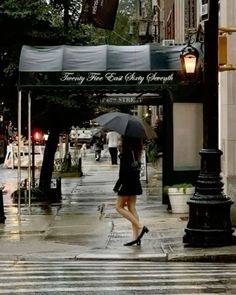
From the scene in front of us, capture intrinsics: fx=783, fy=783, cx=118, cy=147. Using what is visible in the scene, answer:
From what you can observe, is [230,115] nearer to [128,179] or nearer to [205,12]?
[205,12]

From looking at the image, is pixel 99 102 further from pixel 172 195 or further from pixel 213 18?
pixel 213 18

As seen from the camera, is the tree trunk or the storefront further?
the tree trunk

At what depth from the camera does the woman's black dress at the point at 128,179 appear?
40.4ft

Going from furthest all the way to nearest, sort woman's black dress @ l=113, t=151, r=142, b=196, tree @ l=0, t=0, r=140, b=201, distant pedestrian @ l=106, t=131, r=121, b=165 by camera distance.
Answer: distant pedestrian @ l=106, t=131, r=121, b=165, tree @ l=0, t=0, r=140, b=201, woman's black dress @ l=113, t=151, r=142, b=196

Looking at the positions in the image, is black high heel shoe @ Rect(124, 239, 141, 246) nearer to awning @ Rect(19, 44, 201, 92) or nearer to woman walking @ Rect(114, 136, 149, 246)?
woman walking @ Rect(114, 136, 149, 246)

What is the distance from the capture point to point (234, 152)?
1495cm

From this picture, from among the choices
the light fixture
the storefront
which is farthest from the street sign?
the storefront

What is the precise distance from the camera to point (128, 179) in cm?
1231

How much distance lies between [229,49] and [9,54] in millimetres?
6613

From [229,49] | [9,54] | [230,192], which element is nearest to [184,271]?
[230,192]

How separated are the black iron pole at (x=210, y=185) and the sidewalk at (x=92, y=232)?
229mm

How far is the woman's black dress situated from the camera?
12328mm

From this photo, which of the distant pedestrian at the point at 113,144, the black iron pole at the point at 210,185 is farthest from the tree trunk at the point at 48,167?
the distant pedestrian at the point at 113,144

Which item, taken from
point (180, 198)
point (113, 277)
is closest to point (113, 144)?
point (180, 198)
